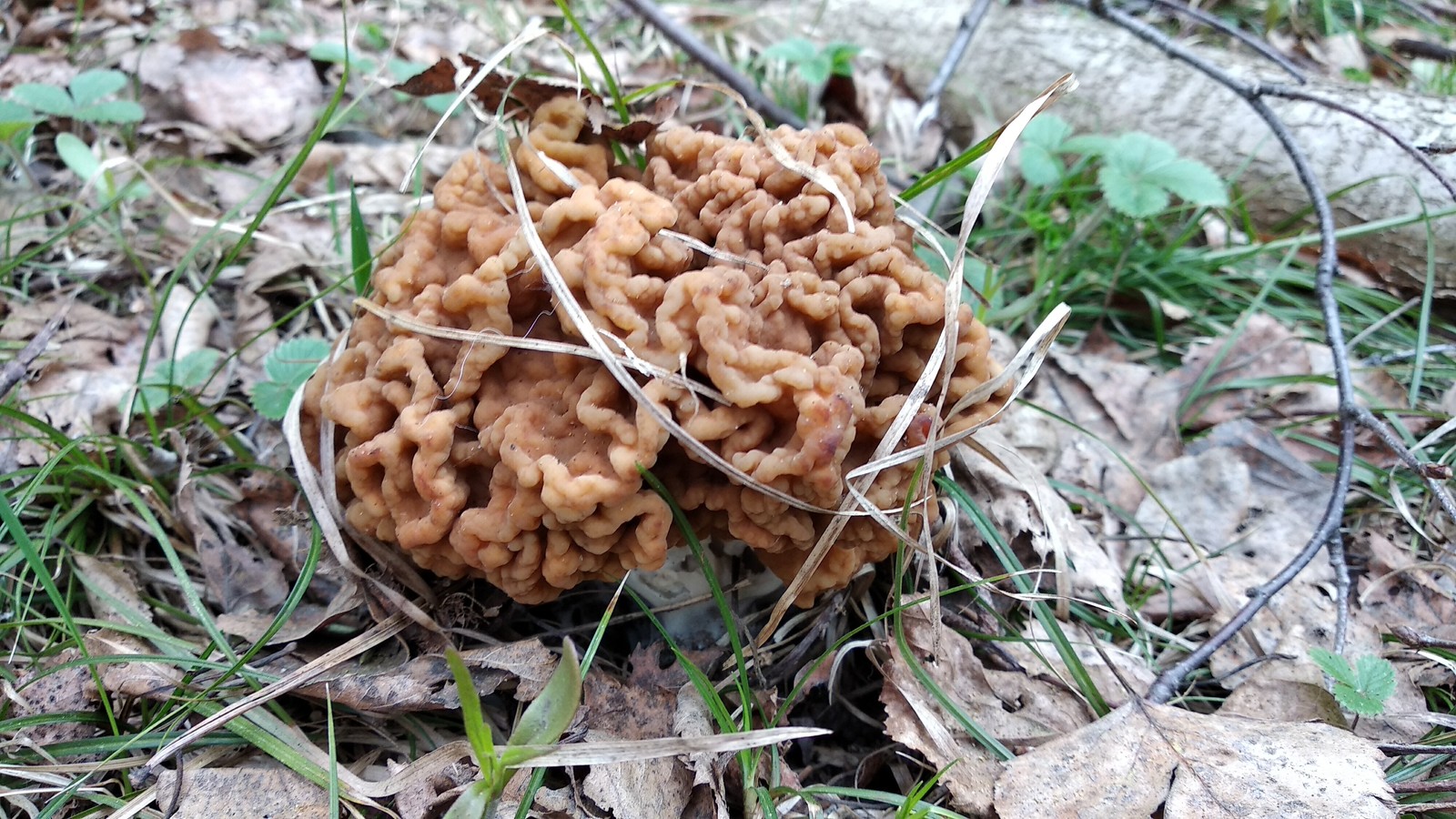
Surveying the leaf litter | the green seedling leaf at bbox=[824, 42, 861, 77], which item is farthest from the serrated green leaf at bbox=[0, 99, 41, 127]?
the green seedling leaf at bbox=[824, 42, 861, 77]

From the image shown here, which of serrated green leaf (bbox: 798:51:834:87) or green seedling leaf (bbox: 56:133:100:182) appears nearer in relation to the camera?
green seedling leaf (bbox: 56:133:100:182)

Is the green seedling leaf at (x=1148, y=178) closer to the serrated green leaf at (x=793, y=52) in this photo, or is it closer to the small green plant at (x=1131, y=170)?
the small green plant at (x=1131, y=170)

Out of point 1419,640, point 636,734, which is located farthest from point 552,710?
point 1419,640

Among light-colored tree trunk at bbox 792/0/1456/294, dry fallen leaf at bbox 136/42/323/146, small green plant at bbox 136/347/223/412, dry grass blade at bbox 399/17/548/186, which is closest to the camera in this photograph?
dry grass blade at bbox 399/17/548/186

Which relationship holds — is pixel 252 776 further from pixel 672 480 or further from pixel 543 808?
pixel 672 480

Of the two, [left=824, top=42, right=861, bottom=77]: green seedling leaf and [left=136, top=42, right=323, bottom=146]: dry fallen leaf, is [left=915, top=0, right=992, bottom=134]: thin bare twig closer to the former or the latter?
[left=824, top=42, right=861, bottom=77]: green seedling leaf

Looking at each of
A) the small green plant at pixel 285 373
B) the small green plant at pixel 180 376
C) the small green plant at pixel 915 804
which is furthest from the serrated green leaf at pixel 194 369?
the small green plant at pixel 915 804
